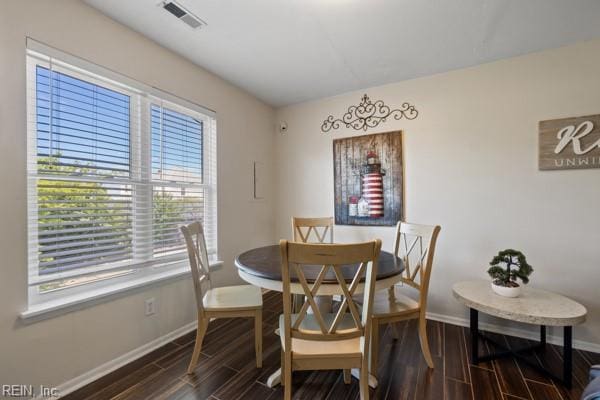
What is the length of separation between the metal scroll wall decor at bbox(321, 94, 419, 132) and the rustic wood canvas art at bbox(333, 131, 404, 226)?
0.55ft

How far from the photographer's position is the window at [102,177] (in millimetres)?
1589

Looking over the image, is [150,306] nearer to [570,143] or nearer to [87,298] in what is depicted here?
[87,298]

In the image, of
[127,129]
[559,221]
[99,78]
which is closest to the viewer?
[99,78]

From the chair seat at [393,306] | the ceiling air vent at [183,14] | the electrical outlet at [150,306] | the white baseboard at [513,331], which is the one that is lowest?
the white baseboard at [513,331]

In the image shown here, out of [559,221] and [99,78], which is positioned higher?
[99,78]

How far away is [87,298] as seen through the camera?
1.71 metres

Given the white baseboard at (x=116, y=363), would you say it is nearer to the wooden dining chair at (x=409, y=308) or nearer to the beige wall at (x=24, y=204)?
the beige wall at (x=24, y=204)

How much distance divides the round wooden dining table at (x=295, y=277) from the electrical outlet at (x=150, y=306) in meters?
0.88

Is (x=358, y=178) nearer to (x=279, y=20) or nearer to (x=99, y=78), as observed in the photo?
(x=279, y=20)

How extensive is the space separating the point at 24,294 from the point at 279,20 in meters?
2.38

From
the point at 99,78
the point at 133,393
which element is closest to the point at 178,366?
the point at 133,393

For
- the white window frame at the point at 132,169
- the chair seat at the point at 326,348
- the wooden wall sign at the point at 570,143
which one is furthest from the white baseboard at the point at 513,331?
the white window frame at the point at 132,169

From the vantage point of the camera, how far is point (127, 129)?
6.73 ft

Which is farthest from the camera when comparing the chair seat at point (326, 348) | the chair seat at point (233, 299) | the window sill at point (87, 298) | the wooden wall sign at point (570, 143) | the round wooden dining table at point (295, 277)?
the wooden wall sign at point (570, 143)
